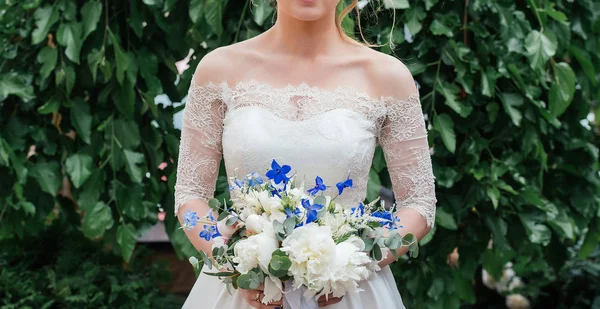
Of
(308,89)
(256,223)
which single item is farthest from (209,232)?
(308,89)

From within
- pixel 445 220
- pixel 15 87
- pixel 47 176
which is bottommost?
pixel 445 220

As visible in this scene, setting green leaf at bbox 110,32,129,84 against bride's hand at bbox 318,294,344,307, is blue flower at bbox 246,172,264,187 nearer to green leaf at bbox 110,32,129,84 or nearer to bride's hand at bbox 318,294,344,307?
bride's hand at bbox 318,294,344,307

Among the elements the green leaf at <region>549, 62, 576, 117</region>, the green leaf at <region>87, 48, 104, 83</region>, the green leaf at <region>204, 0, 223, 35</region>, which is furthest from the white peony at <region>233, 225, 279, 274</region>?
the green leaf at <region>549, 62, 576, 117</region>

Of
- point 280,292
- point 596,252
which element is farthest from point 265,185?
point 596,252

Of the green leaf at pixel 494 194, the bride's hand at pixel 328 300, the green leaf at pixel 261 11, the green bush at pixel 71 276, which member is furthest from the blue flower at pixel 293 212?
the green bush at pixel 71 276

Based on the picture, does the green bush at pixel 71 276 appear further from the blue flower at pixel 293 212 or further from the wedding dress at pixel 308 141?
the blue flower at pixel 293 212

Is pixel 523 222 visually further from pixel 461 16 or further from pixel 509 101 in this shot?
pixel 461 16

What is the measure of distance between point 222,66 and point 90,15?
1169mm

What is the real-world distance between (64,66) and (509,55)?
65.8 inches

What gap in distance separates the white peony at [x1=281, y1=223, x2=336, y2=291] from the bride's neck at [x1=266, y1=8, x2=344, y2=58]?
597mm

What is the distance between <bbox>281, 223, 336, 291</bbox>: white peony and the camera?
1.81 m

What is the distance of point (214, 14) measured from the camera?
126 inches

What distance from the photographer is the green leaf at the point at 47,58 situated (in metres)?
3.27

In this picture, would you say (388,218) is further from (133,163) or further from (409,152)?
(133,163)
